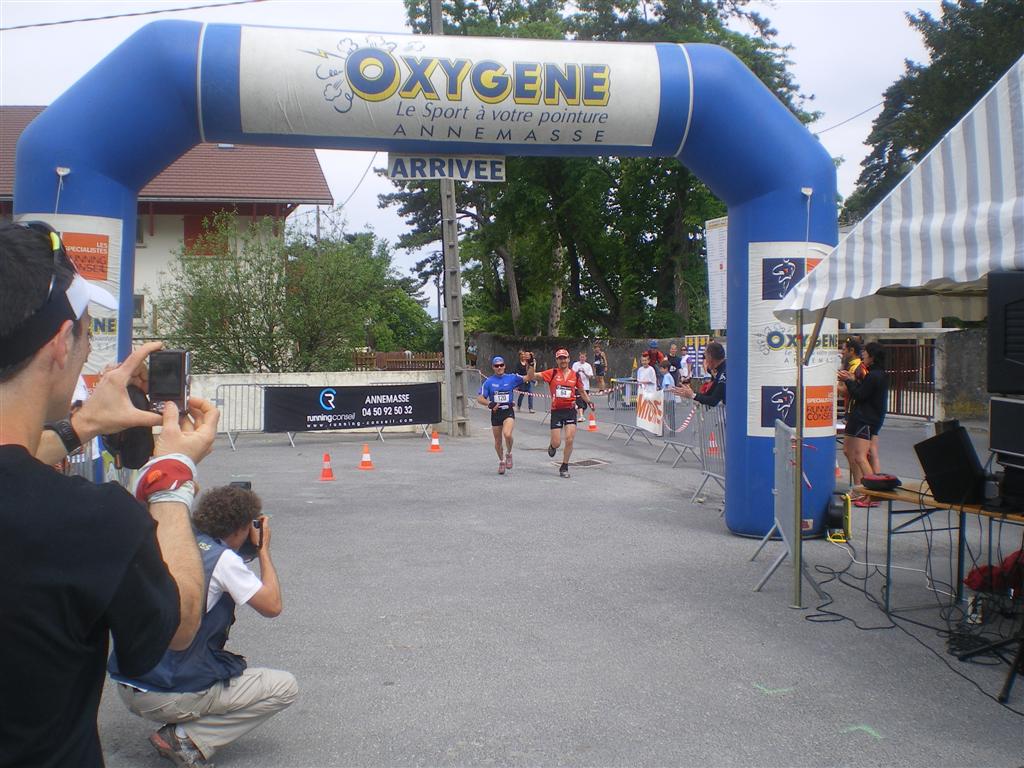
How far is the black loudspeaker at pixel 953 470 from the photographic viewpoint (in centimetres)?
605

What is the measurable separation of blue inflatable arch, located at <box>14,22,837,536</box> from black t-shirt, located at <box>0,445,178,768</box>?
724 cm

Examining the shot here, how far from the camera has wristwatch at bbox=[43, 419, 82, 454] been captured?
2379 millimetres

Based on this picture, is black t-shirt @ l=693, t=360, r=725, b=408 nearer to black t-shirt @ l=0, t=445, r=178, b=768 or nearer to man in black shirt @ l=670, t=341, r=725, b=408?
man in black shirt @ l=670, t=341, r=725, b=408

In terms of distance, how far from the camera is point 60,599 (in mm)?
1597

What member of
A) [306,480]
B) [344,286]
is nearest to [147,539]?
[306,480]

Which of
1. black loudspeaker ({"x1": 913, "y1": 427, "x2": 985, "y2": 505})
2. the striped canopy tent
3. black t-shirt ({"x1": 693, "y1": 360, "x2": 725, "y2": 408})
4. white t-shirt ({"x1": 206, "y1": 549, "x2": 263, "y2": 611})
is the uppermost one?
the striped canopy tent

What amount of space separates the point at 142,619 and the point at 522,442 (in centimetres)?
1655

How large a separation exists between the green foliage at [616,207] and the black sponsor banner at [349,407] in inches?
926

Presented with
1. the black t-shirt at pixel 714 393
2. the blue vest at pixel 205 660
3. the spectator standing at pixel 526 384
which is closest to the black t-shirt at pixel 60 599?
the blue vest at pixel 205 660

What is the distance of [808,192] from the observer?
28.4ft

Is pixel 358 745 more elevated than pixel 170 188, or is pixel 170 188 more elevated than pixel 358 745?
pixel 170 188

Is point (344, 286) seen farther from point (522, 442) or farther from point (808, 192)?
point (808, 192)

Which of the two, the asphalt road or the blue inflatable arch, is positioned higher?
the blue inflatable arch

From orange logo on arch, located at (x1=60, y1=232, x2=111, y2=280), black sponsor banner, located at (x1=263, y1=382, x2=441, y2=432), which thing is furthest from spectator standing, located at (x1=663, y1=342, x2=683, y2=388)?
orange logo on arch, located at (x1=60, y1=232, x2=111, y2=280)
